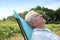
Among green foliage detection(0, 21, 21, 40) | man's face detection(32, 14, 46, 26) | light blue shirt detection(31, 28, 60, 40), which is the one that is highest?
man's face detection(32, 14, 46, 26)

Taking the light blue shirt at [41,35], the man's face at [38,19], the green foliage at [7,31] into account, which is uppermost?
the man's face at [38,19]

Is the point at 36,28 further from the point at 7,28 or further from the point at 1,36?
the point at 7,28

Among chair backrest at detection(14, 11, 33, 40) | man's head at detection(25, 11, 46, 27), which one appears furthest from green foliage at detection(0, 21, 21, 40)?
man's head at detection(25, 11, 46, 27)

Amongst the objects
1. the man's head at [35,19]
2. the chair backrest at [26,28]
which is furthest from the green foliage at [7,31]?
the man's head at [35,19]

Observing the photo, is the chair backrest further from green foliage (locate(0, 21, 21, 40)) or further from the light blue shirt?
green foliage (locate(0, 21, 21, 40))

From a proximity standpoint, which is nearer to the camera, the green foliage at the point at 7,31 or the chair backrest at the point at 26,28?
the chair backrest at the point at 26,28

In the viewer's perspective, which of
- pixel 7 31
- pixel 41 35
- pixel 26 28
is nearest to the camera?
pixel 41 35

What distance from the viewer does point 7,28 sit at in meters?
9.06

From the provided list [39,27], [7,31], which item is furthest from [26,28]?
[7,31]

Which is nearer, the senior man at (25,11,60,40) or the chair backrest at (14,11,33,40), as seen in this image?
the senior man at (25,11,60,40)

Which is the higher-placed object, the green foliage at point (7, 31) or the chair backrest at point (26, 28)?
the chair backrest at point (26, 28)

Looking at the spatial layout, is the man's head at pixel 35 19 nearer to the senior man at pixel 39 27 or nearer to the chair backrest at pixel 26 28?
the senior man at pixel 39 27

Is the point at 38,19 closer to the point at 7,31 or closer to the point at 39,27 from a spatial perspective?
the point at 39,27

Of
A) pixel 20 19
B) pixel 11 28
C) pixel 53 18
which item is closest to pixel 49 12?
pixel 53 18
